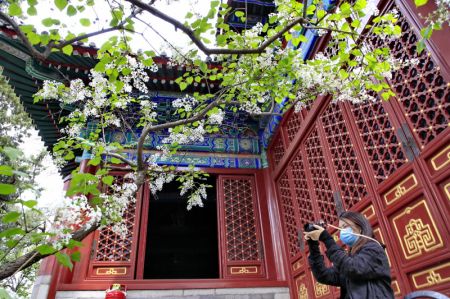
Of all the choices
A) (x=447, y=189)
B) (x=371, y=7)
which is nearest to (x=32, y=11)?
(x=371, y=7)

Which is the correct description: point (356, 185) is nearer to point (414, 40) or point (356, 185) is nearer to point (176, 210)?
point (414, 40)

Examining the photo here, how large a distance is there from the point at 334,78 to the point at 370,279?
244 cm

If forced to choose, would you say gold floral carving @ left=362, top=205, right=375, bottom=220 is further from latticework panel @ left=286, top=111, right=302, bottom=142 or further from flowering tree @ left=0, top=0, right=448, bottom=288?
latticework panel @ left=286, top=111, right=302, bottom=142

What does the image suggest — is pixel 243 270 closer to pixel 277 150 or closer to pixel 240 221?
pixel 240 221

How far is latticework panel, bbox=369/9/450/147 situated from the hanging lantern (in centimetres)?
448

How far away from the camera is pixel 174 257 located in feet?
40.3

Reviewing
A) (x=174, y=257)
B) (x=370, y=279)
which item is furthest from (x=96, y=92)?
(x=174, y=257)

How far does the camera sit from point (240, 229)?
6.33m

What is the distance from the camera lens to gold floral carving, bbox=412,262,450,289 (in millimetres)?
2747

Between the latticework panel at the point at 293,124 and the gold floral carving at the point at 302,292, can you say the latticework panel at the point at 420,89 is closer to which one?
the latticework panel at the point at 293,124

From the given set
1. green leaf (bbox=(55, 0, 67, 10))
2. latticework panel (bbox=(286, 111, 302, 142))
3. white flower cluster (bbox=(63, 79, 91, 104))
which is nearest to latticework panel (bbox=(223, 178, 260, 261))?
latticework panel (bbox=(286, 111, 302, 142))

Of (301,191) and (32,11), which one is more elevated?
(301,191)

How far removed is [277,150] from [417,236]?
3878 mm

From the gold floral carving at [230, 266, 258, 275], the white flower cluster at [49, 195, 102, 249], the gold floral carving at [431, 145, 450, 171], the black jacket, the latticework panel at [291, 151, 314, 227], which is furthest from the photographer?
the gold floral carving at [230, 266, 258, 275]
